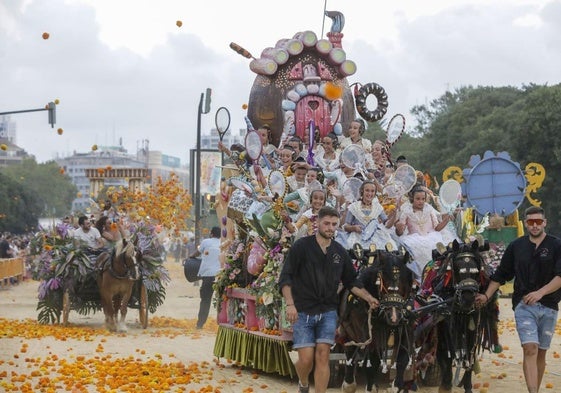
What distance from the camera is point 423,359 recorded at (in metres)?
11.9

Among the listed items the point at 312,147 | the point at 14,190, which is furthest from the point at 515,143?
the point at 14,190

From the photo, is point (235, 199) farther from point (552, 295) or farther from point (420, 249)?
point (552, 295)

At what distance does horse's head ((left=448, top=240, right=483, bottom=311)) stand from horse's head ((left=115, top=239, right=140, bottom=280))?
29.3ft

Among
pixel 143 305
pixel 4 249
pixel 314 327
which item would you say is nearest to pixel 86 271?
pixel 143 305

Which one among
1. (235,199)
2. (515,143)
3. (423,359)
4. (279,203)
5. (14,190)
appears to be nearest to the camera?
(423,359)

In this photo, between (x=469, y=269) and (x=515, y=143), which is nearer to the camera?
(x=469, y=269)

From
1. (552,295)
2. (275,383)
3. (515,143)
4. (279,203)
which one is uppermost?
(515,143)

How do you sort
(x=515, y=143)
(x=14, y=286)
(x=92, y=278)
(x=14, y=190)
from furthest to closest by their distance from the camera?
(x=14, y=190) → (x=515, y=143) → (x=14, y=286) → (x=92, y=278)

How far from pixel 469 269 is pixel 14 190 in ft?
264

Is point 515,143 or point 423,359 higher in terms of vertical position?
point 515,143

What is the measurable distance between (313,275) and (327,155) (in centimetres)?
505

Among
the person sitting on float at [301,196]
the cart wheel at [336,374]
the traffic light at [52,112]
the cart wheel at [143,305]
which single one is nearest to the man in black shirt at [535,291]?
the cart wheel at [336,374]

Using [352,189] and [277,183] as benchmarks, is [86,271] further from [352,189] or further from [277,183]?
[352,189]

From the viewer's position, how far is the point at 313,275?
10258 mm
